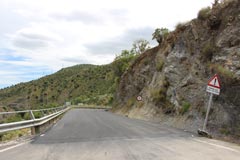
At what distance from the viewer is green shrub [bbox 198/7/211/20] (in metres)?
23.9

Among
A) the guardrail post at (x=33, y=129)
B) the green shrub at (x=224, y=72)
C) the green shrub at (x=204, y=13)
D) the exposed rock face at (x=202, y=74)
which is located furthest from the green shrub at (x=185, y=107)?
the guardrail post at (x=33, y=129)

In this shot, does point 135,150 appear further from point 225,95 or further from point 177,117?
point 177,117

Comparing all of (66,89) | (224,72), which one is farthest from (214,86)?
(66,89)

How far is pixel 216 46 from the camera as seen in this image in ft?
67.6

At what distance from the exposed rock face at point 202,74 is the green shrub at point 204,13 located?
15.9 inches

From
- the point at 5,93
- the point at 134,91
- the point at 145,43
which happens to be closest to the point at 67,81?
the point at 5,93

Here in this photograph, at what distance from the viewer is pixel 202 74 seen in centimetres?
2125

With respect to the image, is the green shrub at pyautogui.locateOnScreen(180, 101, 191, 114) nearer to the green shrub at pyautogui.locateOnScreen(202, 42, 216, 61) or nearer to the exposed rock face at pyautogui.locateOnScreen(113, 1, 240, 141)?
the exposed rock face at pyautogui.locateOnScreen(113, 1, 240, 141)

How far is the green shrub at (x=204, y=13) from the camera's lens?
78.4 ft

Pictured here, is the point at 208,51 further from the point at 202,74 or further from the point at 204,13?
the point at 204,13

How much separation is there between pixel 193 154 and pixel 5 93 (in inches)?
4839

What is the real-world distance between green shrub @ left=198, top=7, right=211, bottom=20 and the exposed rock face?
0.40m

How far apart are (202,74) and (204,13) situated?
18.5 feet

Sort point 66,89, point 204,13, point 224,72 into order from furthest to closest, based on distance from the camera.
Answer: point 66,89 → point 204,13 → point 224,72
